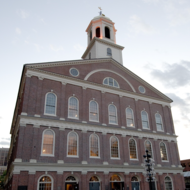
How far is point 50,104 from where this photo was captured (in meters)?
25.0

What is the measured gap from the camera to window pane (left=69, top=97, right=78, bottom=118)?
2607 centimetres

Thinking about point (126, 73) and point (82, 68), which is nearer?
point (82, 68)

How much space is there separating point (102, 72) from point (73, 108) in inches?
316

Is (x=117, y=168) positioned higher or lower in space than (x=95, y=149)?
lower

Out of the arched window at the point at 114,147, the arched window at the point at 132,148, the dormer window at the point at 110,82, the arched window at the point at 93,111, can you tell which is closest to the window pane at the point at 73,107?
the arched window at the point at 93,111

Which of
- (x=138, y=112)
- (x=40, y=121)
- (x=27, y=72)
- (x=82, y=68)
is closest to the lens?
(x=40, y=121)

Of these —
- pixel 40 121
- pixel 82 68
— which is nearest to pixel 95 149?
pixel 40 121

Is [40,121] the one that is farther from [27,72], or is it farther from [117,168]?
[117,168]

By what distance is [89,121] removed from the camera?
87.6 ft

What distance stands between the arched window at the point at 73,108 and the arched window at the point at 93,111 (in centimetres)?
203

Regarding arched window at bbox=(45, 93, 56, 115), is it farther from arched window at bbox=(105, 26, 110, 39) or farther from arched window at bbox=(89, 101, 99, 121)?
arched window at bbox=(105, 26, 110, 39)

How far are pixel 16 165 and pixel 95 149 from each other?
944 cm

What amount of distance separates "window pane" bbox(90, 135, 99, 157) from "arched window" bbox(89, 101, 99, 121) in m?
2.50

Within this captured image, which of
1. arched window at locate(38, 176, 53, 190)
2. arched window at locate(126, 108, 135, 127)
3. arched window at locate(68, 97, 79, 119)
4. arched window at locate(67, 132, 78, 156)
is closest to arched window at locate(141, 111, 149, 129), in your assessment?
arched window at locate(126, 108, 135, 127)
